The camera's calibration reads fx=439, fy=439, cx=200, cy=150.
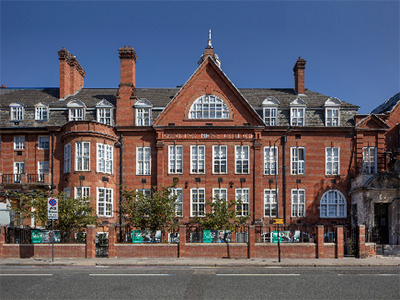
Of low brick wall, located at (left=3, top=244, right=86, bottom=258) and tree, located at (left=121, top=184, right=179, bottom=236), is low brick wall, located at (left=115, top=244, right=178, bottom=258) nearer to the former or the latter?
low brick wall, located at (left=3, top=244, right=86, bottom=258)

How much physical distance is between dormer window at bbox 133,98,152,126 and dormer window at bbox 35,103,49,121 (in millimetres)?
8333

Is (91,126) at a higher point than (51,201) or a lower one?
higher

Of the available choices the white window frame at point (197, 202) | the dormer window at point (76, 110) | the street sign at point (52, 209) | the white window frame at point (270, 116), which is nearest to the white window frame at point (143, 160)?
the white window frame at point (197, 202)

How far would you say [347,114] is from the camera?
4031cm

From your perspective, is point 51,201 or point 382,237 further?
point 382,237

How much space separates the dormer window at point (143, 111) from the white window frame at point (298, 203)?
47.6ft

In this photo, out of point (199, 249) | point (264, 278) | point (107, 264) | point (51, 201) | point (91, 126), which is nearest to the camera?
point (264, 278)

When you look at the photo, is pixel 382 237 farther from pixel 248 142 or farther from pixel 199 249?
pixel 199 249

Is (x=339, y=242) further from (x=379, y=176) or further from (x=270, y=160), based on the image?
(x=270, y=160)

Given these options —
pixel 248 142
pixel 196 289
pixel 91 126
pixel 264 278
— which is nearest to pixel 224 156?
pixel 248 142

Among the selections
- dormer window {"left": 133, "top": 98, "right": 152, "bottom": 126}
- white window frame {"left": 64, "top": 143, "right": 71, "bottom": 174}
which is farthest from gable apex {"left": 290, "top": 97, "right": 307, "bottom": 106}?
white window frame {"left": 64, "top": 143, "right": 71, "bottom": 174}

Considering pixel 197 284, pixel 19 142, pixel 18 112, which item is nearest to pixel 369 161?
pixel 197 284

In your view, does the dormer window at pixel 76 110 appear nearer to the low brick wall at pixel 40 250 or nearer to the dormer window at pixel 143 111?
the dormer window at pixel 143 111

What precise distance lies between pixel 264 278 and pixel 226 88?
22922mm
